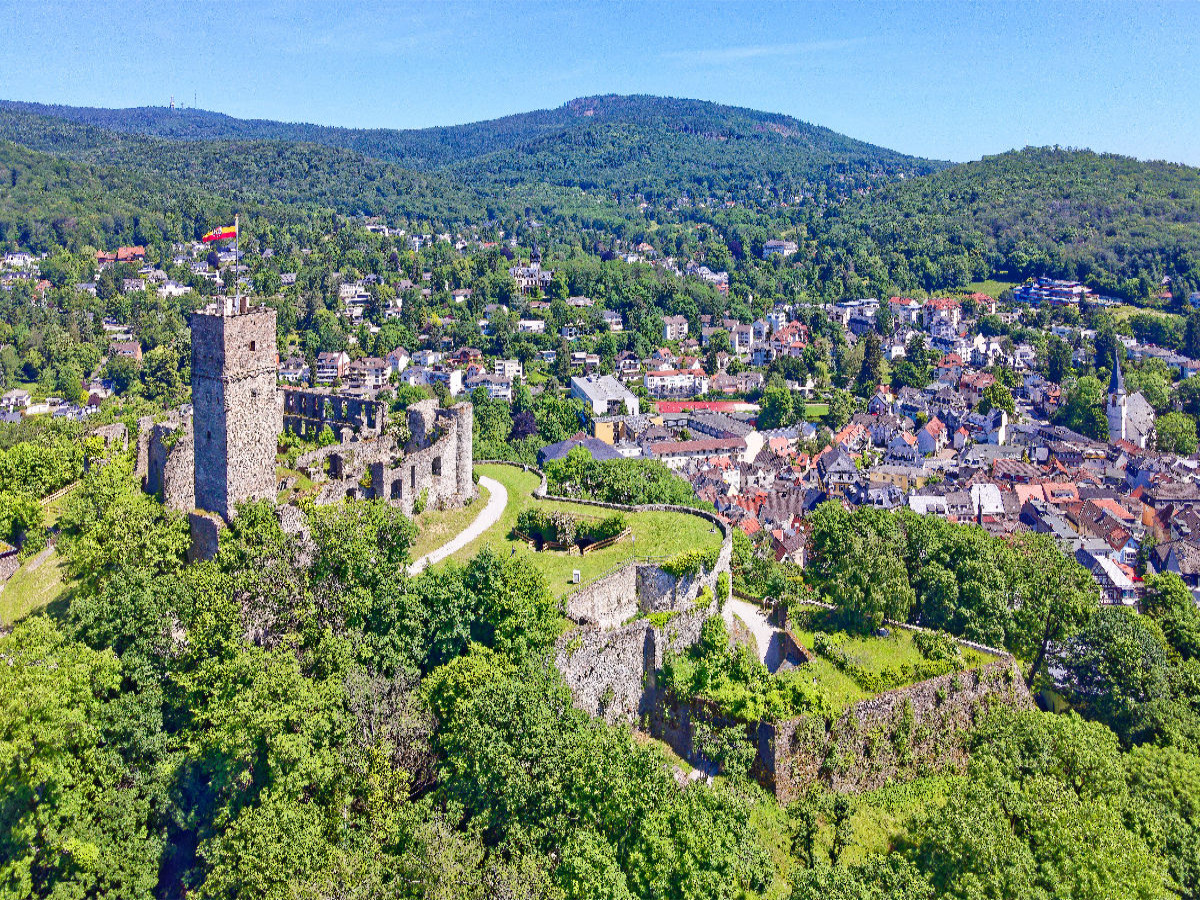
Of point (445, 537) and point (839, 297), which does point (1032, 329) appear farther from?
point (445, 537)

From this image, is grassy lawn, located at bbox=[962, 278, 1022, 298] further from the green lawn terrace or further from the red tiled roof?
the green lawn terrace

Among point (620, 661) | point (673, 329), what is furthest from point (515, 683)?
point (673, 329)

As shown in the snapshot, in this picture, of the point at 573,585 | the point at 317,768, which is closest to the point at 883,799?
the point at 573,585

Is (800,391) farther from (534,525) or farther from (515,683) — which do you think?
(515,683)

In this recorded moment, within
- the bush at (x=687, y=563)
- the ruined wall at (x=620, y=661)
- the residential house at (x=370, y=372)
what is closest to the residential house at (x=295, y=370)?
the residential house at (x=370, y=372)

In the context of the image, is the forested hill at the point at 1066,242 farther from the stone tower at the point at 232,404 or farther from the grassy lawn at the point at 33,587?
the grassy lawn at the point at 33,587

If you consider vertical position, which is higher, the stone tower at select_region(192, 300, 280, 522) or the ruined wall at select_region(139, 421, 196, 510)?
the stone tower at select_region(192, 300, 280, 522)

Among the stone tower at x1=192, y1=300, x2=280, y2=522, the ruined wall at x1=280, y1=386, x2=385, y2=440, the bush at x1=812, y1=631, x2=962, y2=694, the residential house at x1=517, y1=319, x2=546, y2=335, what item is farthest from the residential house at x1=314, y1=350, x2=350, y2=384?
the bush at x1=812, y1=631, x2=962, y2=694
